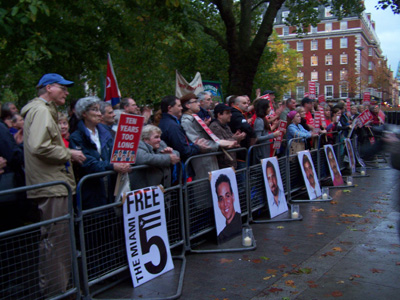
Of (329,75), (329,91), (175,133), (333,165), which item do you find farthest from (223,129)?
(329,75)

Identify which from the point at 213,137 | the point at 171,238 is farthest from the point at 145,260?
the point at 213,137

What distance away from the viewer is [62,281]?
3947 mm

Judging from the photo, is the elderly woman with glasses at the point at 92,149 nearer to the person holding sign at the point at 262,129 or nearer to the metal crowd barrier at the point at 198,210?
the metal crowd barrier at the point at 198,210

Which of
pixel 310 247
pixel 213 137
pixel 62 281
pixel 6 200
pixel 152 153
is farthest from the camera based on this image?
pixel 213 137

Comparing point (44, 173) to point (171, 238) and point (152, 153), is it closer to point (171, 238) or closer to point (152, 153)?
point (152, 153)

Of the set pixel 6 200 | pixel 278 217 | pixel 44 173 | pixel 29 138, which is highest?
pixel 29 138

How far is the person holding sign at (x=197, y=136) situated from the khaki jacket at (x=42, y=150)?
221 centimetres

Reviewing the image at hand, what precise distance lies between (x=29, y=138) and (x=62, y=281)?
134 centimetres

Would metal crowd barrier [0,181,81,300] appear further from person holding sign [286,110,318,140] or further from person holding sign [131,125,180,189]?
person holding sign [286,110,318,140]

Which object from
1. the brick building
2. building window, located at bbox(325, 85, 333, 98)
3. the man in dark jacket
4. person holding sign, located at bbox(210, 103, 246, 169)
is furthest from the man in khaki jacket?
building window, located at bbox(325, 85, 333, 98)

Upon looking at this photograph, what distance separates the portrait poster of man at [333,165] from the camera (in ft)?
33.4

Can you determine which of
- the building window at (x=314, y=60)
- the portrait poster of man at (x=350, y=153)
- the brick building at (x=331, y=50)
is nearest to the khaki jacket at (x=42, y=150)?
the portrait poster of man at (x=350, y=153)

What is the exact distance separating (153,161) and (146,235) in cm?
82

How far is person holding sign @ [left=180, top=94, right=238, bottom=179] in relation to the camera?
6.00 meters
